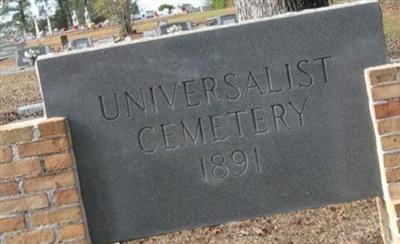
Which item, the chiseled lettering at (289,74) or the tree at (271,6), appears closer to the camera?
the chiseled lettering at (289,74)

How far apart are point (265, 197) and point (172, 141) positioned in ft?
2.03

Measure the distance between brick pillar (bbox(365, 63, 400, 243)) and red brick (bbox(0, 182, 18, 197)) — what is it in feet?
6.51

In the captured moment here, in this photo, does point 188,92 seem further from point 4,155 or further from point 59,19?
point 59,19

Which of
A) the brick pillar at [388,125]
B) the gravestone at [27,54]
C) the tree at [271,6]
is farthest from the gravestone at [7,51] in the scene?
the brick pillar at [388,125]

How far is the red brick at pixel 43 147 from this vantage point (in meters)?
4.02

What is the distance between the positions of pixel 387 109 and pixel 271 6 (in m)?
1.58

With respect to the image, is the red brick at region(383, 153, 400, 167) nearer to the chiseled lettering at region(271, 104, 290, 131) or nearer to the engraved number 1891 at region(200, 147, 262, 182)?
the chiseled lettering at region(271, 104, 290, 131)

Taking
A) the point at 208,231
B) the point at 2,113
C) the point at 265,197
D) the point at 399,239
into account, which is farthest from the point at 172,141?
the point at 2,113

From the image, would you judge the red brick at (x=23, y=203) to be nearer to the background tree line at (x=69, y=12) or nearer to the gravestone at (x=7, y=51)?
the background tree line at (x=69, y=12)

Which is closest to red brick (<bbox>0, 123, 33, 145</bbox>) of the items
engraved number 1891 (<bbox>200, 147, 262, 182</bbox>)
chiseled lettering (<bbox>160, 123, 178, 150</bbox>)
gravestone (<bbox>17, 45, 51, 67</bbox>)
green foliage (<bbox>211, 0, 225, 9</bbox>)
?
chiseled lettering (<bbox>160, 123, 178, 150</bbox>)

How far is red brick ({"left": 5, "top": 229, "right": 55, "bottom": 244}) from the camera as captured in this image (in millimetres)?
4066

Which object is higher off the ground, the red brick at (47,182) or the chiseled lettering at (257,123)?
the chiseled lettering at (257,123)

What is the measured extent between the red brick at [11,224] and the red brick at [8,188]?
0.14 meters

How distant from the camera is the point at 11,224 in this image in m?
4.07
